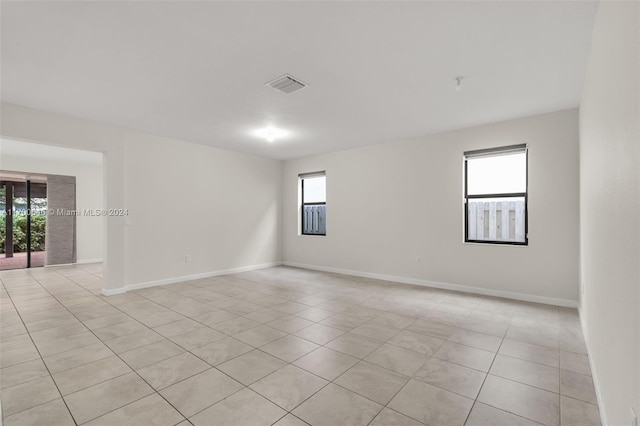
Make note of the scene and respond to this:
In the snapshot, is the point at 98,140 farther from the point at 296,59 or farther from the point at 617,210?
the point at 617,210

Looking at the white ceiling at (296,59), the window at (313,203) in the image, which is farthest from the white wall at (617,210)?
the window at (313,203)

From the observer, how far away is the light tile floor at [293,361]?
1851 mm

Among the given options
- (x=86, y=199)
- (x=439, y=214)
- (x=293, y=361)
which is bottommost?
(x=293, y=361)

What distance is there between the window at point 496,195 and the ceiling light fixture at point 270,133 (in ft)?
9.91

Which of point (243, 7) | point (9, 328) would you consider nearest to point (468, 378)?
point (243, 7)

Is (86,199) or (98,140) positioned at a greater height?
(98,140)

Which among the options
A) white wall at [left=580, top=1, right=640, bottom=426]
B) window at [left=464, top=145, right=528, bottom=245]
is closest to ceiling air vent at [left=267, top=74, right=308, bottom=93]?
white wall at [left=580, top=1, right=640, bottom=426]

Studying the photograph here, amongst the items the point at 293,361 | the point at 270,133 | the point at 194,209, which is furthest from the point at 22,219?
the point at 293,361

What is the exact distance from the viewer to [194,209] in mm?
5715

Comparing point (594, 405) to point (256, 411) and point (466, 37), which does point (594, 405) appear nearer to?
point (256, 411)

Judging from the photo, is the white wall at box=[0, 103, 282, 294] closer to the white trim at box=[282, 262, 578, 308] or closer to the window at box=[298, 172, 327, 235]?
the window at box=[298, 172, 327, 235]

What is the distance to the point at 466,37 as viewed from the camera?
2324 millimetres

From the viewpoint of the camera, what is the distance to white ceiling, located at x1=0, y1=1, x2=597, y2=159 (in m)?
2.05

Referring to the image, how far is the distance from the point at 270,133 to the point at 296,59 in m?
2.44
